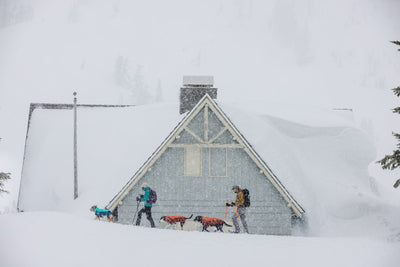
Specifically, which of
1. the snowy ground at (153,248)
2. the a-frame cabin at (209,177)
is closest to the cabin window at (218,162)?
the a-frame cabin at (209,177)

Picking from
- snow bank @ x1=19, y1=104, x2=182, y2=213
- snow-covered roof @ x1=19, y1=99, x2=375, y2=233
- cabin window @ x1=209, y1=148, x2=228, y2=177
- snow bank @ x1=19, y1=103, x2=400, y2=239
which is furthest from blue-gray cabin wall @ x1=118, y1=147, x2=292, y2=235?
snow bank @ x1=19, y1=104, x2=182, y2=213

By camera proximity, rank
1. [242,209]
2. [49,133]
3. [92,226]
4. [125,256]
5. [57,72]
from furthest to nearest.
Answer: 1. [57,72]
2. [49,133]
3. [242,209]
4. [92,226]
5. [125,256]

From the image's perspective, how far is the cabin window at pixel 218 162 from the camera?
18203 mm

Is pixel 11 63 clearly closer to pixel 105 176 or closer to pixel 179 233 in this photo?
pixel 105 176

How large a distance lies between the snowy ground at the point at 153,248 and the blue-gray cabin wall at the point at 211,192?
6.29 m

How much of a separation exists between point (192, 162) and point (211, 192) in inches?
59.2

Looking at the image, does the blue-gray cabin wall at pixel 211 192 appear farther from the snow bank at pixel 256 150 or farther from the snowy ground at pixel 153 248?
the snowy ground at pixel 153 248

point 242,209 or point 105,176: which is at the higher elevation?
point 105,176

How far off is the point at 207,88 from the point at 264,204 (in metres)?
6.90

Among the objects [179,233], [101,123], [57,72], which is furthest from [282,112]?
[57,72]

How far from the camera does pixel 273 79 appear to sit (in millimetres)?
166625

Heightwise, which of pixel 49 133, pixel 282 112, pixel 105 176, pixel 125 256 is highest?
pixel 282 112

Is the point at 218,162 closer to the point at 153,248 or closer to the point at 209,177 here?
the point at 209,177

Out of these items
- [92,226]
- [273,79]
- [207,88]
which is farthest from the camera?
[273,79]
